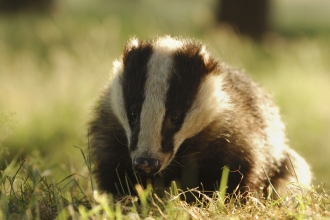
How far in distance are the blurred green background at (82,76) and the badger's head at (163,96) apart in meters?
1.37

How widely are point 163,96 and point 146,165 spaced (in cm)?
48

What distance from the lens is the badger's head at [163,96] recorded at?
12.8 feet

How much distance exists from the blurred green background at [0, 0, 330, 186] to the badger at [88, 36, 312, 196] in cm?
110

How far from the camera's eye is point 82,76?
8.43 m

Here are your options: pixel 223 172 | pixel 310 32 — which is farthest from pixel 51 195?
pixel 310 32

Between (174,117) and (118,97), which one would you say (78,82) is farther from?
(174,117)

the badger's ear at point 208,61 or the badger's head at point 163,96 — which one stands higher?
the badger's ear at point 208,61

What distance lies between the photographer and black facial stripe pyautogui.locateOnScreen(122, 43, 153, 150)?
4.00 metres

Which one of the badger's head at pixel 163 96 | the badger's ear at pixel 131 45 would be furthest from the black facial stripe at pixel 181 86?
the badger's ear at pixel 131 45

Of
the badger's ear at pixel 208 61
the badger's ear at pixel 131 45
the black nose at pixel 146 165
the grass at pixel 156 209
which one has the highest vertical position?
the badger's ear at pixel 131 45

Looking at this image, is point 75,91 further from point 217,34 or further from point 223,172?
point 223,172

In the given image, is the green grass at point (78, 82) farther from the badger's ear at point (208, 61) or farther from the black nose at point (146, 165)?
the badger's ear at point (208, 61)

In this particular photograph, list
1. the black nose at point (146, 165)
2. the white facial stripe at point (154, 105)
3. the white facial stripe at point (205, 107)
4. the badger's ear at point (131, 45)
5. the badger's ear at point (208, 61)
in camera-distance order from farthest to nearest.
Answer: the badger's ear at point (131, 45)
the badger's ear at point (208, 61)
the white facial stripe at point (205, 107)
the white facial stripe at point (154, 105)
the black nose at point (146, 165)

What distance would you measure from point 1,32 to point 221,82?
827 cm
